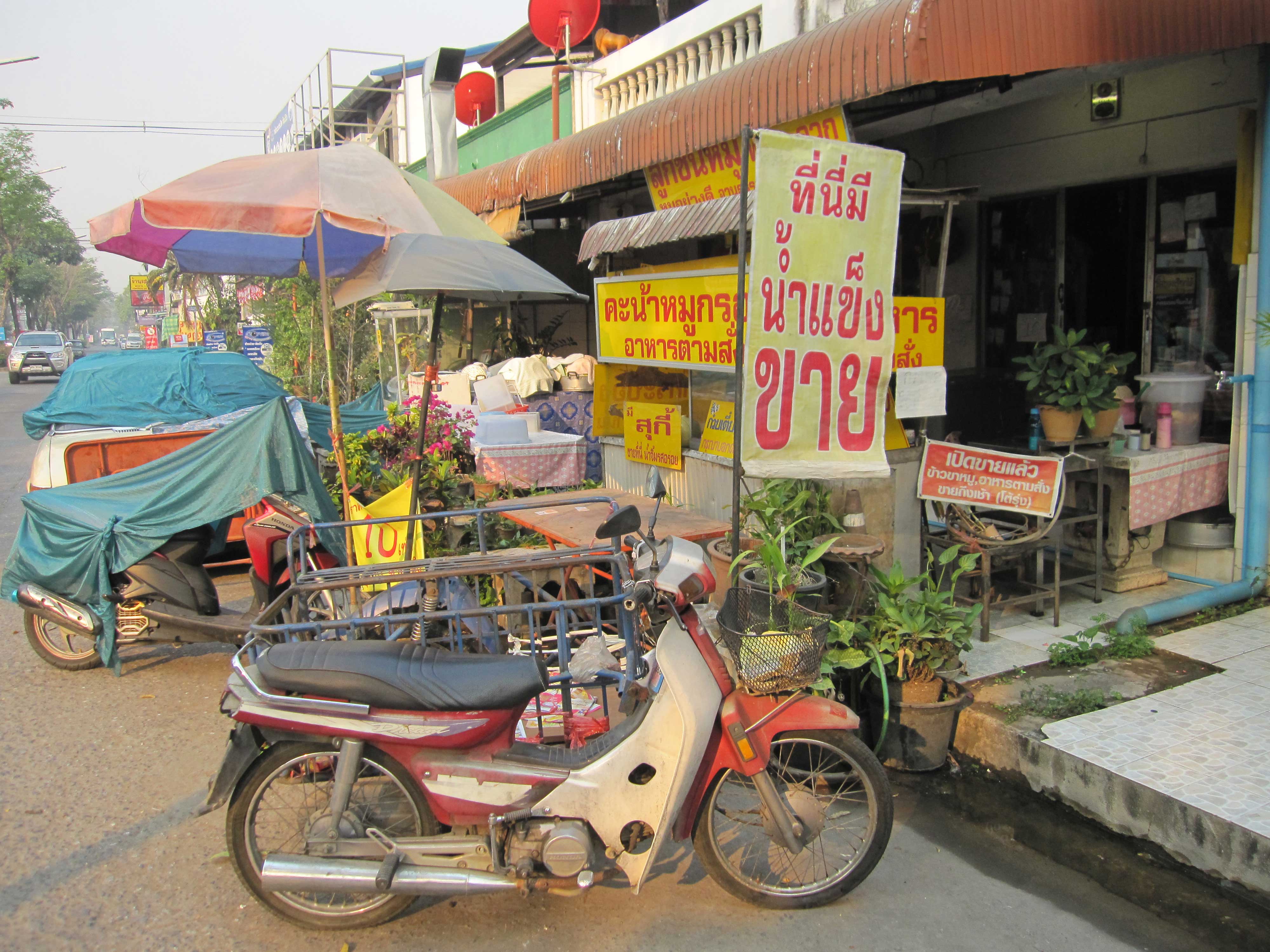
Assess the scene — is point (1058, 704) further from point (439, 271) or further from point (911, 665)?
point (439, 271)

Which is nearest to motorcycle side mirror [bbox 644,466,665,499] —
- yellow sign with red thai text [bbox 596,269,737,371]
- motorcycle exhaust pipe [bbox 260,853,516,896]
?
motorcycle exhaust pipe [bbox 260,853,516,896]

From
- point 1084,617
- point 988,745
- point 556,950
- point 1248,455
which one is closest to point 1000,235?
point 1248,455

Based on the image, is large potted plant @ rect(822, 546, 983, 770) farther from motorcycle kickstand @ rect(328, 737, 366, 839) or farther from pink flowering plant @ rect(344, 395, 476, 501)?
pink flowering plant @ rect(344, 395, 476, 501)

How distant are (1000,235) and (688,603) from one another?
243 inches

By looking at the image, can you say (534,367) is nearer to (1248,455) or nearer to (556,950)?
(1248,455)

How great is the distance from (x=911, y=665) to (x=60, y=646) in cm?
501

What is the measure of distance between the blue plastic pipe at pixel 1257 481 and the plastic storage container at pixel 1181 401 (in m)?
0.57

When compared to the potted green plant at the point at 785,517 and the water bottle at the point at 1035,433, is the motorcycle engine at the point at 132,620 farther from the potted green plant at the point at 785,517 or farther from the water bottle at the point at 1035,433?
the water bottle at the point at 1035,433

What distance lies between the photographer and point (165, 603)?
5.40 meters

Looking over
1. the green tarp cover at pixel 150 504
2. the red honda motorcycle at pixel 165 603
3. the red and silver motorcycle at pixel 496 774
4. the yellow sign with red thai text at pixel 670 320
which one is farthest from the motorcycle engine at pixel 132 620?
the yellow sign with red thai text at pixel 670 320

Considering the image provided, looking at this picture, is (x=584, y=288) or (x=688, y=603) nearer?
(x=688, y=603)

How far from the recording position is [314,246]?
5879 millimetres

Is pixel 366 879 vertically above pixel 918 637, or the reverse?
pixel 918 637

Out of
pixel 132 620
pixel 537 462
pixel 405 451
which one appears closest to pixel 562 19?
pixel 537 462
